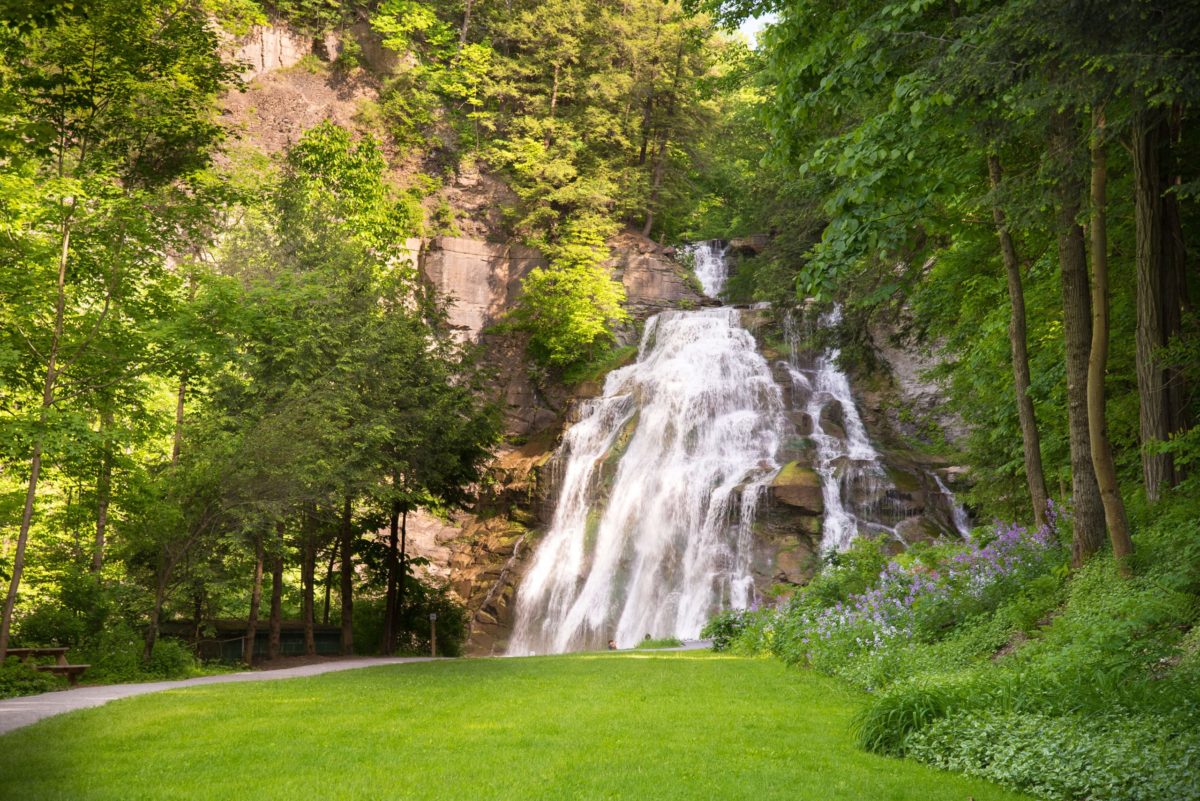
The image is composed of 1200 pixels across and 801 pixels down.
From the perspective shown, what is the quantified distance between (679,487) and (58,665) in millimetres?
17236

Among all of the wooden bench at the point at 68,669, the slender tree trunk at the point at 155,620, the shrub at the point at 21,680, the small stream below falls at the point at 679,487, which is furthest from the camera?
the small stream below falls at the point at 679,487

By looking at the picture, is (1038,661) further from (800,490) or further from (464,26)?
(464,26)

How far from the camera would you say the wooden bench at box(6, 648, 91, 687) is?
14109 millimetres

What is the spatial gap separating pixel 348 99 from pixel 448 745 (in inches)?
1507

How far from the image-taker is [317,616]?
1192 inches

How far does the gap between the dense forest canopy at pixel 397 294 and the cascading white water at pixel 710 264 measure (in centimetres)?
1246

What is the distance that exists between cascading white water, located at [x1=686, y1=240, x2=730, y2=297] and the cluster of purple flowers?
30402 mm

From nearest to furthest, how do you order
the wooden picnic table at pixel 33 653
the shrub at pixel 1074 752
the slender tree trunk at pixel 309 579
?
the shrub at pixel 1074 752
the wooden picnic table at pixel 33 653
the slender tree trunk at pixel 309 579

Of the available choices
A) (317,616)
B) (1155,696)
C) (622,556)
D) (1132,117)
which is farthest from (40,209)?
(317,616)

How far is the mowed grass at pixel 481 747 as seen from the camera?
560 centimetres

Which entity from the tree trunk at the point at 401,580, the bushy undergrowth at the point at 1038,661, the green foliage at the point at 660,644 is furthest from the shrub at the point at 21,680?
the green foliage at the point at 660,644

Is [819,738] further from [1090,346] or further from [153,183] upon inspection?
[153,183]

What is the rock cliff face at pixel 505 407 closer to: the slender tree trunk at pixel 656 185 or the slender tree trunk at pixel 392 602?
the slender tree trunk at pixel 656 185

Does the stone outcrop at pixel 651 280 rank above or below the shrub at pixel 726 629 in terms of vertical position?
above
